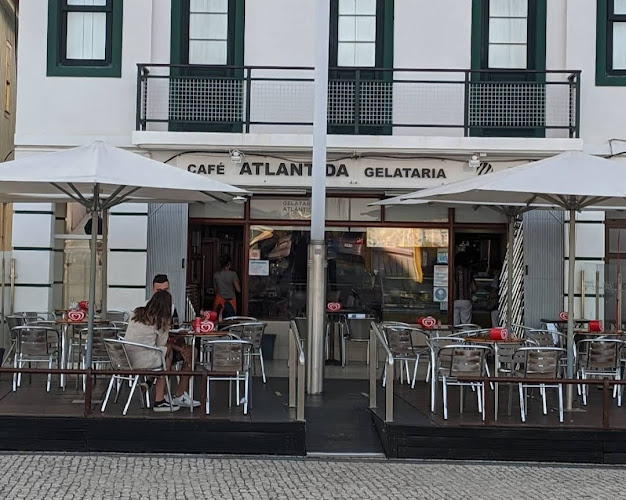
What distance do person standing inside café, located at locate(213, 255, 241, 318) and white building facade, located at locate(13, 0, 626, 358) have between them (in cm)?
55

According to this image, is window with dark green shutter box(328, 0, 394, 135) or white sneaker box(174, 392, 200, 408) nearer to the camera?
white sneaker box(174, 392, 200, 408)

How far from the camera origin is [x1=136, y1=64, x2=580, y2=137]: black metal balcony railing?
49.3 ft

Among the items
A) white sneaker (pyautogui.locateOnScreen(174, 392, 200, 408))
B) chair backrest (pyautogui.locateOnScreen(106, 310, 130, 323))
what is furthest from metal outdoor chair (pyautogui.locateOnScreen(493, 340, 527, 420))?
chair backrest (pyautogui.locateOnScreen(106, 310, 130, 323))

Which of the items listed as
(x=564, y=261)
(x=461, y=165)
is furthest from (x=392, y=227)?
(x=564, y=261)

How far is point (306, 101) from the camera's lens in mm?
15148

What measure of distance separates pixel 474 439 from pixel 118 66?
9339mm

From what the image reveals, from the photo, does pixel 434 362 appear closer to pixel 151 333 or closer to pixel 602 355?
pixel 602 355

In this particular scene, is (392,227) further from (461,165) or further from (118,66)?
(118,66)

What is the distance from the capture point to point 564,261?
1523 centimetres

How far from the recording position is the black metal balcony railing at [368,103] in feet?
49.3

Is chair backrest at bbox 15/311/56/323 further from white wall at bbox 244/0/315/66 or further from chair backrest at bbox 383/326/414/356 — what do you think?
white wall at bbox 244/0/315/66

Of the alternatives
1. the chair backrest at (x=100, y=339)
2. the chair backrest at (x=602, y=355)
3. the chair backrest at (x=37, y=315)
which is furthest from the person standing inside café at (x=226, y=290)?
the chair backrest at (x=602, y=355)

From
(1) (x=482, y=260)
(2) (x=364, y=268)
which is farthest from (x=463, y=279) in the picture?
(2) (x=364, y=268)

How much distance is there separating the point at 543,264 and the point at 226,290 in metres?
5.53
